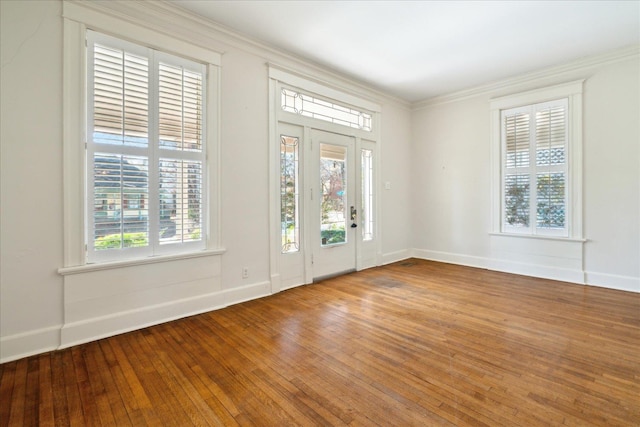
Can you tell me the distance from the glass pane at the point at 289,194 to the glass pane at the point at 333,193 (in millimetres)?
469

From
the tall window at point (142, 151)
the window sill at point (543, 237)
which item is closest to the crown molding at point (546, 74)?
the window sill at point (543, 237)

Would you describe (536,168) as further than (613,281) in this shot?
Yes

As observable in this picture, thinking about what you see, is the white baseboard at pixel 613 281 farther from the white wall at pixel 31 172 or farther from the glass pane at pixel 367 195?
the white wall at pixel 31 172

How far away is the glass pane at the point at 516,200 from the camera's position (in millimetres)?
4784

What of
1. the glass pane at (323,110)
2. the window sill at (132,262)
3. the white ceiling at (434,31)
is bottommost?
the window sill at (132,262)

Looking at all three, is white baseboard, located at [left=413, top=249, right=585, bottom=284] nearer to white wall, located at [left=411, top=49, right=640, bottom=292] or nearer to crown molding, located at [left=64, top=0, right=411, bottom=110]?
white wall, located at [left=411, top=49, right=640, bottom=292]

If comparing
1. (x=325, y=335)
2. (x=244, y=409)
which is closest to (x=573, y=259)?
(x=325, y=335)

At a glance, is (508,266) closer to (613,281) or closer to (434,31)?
(613,281)

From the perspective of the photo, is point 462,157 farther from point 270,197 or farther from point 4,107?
point 4,107

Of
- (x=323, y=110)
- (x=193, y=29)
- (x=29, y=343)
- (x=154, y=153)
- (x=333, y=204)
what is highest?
(x=193, y=29)

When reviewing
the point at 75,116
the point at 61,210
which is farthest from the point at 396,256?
the point at 75,116

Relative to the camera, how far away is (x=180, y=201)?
316 centimetres

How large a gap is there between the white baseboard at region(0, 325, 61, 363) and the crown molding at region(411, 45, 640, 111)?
631 cm

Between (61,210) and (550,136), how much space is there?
19.8 ft
